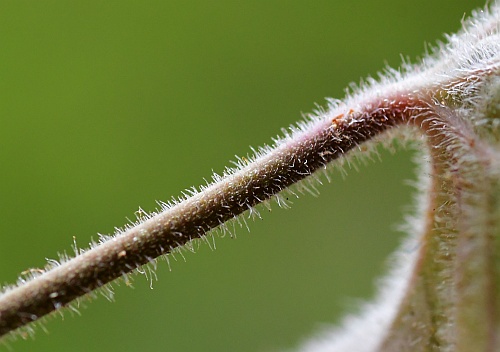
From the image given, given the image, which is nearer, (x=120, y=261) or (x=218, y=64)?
(x=120, y=261)

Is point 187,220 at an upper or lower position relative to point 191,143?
upper

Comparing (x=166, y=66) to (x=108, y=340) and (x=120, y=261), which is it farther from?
(x=120, y=261)

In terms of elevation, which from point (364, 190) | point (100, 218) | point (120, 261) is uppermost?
point (120, 261)

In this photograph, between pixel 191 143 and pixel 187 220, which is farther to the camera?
pixel 191 143

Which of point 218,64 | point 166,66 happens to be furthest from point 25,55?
point 218,64

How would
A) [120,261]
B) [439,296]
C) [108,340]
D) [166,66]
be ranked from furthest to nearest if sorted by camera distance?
[166,66]
[108,340]
[439,296]
[120,261]

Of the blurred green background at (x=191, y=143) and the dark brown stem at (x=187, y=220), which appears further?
the blurred green background at (x=191, y=143)

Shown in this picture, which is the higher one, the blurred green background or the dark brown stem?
the dark brown stem

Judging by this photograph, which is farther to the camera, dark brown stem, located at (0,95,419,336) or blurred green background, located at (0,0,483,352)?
blurred green background, located at (0,0,483,352)
